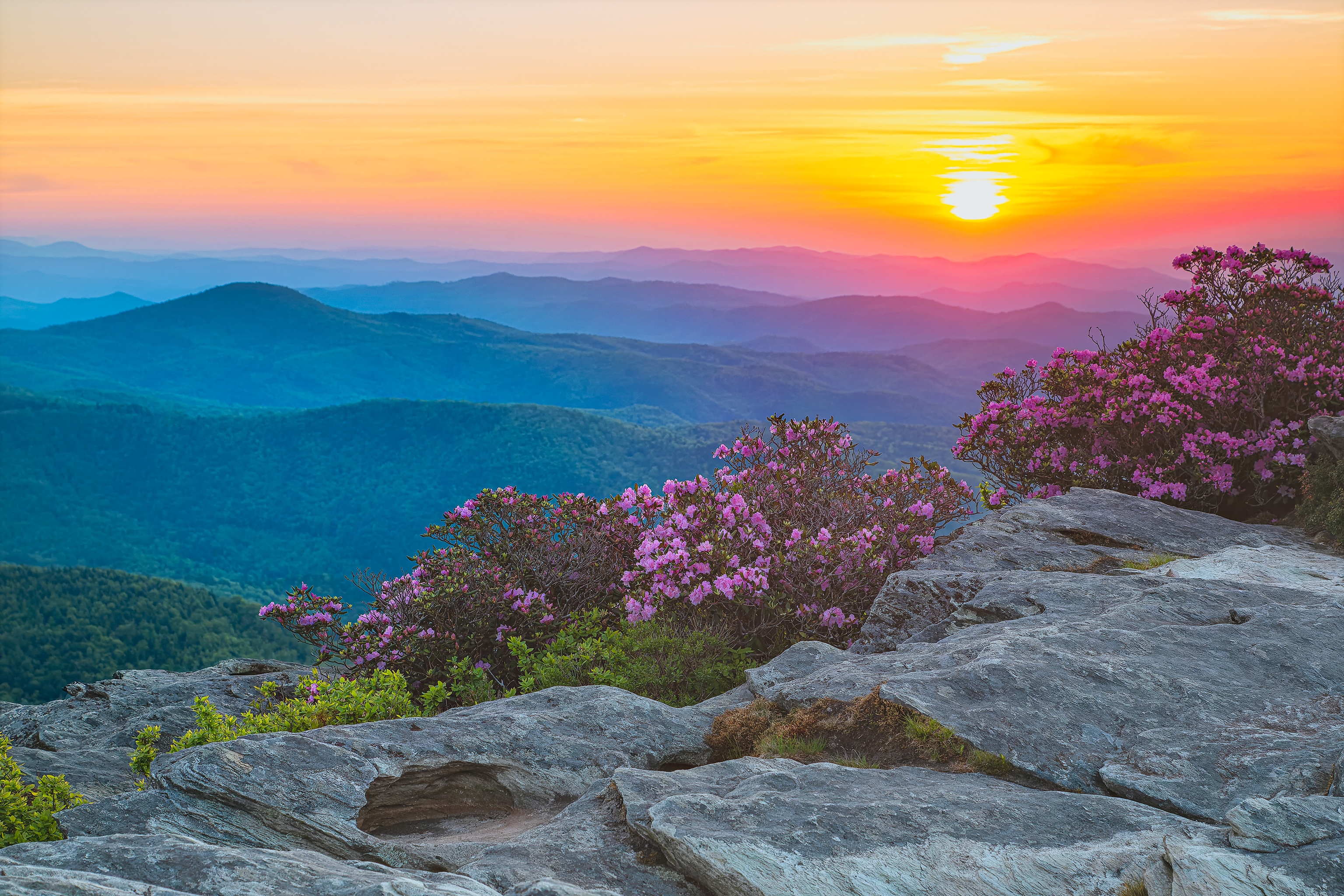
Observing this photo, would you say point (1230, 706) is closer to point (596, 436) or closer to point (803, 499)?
point (803, 499)

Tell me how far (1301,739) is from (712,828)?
159 inches

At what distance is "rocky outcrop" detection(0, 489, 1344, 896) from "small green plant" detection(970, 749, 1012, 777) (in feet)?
0.17

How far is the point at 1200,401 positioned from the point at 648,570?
9661 millimetres

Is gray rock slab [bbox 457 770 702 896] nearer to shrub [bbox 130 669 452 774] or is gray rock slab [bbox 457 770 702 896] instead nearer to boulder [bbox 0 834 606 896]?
boulder [bbox 0 834 606 896]

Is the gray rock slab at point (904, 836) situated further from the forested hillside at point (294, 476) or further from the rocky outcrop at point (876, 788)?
the forested hillside at point (294, 476)

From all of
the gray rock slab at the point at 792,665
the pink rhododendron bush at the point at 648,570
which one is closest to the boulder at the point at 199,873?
the gray rock slab at the point at 792,665

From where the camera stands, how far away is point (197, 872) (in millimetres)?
4504

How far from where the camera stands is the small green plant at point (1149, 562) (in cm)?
1084

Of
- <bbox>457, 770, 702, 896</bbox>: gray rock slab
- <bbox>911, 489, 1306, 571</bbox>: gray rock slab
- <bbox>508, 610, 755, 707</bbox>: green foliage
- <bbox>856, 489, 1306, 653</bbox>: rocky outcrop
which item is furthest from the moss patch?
<bbox>911, 489, 1306, 571</bbox>: gray rock slab

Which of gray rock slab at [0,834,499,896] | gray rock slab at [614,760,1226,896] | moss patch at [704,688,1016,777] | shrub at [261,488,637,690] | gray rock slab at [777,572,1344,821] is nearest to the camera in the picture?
gray rock slab at [0,834,499,896]

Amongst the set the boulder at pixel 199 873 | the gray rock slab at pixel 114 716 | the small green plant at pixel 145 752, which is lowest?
the gray rock slab at pixel 114 716

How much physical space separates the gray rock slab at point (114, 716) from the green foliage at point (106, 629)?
54.4 meters

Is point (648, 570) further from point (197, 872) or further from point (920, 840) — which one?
point (197, 872)

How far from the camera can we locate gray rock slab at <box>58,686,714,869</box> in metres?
6.07
